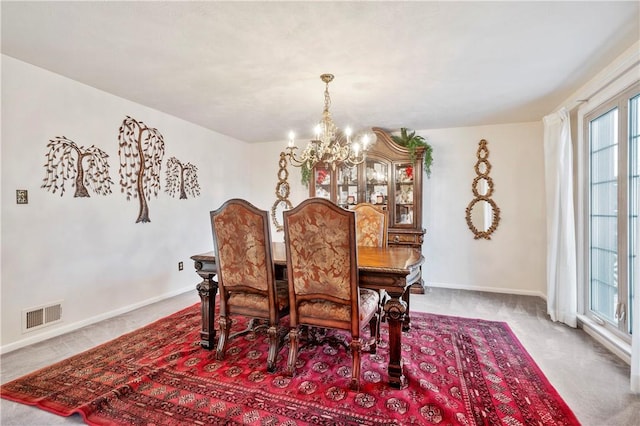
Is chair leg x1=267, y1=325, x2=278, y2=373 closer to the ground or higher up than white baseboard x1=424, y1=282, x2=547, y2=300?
higher up

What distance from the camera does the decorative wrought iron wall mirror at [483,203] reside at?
4207 millimetres

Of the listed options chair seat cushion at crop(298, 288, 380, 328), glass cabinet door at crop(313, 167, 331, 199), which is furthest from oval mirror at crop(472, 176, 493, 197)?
chair seat cushion at crop(298, 288, 380, 328)

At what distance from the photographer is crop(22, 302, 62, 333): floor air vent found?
8.20 feet

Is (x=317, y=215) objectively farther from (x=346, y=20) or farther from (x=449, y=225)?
(x=449, y=225)

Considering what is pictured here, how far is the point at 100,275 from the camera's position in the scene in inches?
120

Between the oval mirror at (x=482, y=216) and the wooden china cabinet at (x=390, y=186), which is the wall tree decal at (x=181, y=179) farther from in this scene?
the oval mirror at (x=482, y=216)

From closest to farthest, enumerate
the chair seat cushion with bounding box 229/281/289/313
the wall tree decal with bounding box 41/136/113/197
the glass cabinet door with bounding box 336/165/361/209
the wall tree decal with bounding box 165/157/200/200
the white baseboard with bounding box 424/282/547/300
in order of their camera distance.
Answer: the chair seat cushion with bounding box 229/281/289/313, the wall tree decal with bounding box 41/136/113/197, the wall tree decal with bounding box 165/157/200/200, the white baseboard with bounding box 424/282/547/300, the glass cabinet door with bounding box 336/165/361/209

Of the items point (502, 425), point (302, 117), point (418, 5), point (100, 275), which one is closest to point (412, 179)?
point (302, 117)

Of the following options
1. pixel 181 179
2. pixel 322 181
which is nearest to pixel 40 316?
pixel 181 179

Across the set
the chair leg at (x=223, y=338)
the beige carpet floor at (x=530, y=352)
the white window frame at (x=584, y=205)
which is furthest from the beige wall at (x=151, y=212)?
the chair leg at (x=223, y=338)

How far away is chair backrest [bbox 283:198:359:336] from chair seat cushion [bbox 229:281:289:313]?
7.3 inches

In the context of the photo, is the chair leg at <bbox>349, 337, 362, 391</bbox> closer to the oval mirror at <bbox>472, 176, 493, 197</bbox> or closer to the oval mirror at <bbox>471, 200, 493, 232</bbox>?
the oval mirror at <bbox>471, 200, 493, 232</bbox>

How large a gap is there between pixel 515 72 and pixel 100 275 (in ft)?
13.9

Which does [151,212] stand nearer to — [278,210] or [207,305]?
[207,305]
